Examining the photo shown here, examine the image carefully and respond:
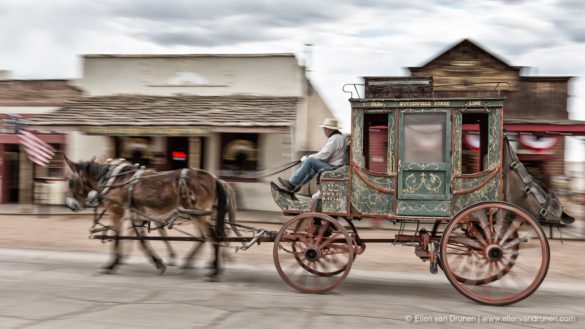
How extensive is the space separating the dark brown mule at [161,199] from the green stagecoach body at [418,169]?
1.67 metres

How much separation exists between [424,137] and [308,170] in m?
1.52

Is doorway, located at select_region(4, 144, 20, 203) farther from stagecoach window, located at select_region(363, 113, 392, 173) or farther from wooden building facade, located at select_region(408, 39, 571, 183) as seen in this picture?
stagecoach window, located at select_region(363, 113, 392, 173)

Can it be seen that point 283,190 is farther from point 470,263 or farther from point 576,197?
point 576,197

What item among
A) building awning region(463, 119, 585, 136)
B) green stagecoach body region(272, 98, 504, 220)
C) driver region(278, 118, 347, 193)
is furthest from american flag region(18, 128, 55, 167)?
building awning region(463, 119, 585, 136)

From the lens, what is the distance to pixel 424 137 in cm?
605

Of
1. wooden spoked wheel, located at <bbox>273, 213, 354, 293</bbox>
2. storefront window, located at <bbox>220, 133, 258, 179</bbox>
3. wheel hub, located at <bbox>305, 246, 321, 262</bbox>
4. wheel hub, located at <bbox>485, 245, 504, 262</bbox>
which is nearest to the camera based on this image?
wheel hub, located at <bbox>485, 245, 504, 262</bbox>

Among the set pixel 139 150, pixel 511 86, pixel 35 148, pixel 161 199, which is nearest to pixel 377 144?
pixel 161 199

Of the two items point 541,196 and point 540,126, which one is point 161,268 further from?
point 540,126

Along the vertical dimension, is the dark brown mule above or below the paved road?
above

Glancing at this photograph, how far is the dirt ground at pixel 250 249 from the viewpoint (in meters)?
8.78

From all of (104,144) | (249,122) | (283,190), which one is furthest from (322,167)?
(104,144)

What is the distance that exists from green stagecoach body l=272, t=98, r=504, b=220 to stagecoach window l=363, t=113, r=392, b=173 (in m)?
0.27

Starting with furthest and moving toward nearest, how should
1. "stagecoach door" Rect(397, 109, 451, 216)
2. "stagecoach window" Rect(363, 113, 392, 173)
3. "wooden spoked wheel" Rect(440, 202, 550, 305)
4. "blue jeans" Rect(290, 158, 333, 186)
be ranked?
"stagecoach window" Rect(363, 113, 392, 173) < "blue jeans" Rect(290, 158, 333, 186) < "stagecoach door" Rect(397, 109, 451, 216) < "wooden spoked wheel" Rect(440, 202, 550, 305)

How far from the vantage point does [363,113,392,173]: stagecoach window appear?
22.5 feet
